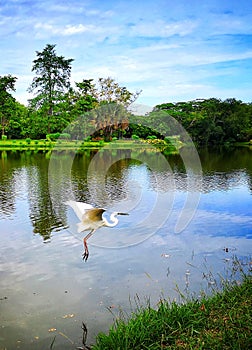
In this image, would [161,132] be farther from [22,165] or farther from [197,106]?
[22,165]

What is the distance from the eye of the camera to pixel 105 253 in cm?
751

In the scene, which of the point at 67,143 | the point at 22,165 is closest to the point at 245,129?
the point at 67,143

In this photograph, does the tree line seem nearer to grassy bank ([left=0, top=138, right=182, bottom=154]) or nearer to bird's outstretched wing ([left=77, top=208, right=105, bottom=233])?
grassy bank ([left=0, top=138, right=182, bottom=154])

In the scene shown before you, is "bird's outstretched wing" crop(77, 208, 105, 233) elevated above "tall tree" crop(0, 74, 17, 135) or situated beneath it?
situated beneath

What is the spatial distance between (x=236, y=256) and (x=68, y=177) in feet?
36.7

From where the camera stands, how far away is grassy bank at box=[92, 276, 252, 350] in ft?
11.8

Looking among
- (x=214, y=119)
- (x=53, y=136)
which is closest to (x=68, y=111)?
(x=53, y=136)

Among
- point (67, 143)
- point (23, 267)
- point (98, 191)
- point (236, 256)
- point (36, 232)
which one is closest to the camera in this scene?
point (23, 267)

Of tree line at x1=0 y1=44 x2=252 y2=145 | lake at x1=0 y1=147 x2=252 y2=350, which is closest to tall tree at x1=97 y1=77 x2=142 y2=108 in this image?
tree line at x1=0 y1=44 x2=252 y2=145

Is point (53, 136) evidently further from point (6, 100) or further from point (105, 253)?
point (105, 253)

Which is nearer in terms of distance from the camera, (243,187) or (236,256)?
(236,256)

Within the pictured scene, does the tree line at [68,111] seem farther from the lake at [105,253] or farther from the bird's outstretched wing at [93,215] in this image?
the bird's outstretched wing at [93,215]

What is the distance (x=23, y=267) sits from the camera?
6.72 metres

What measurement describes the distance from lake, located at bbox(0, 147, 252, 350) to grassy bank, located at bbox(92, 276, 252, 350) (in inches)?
30.1
